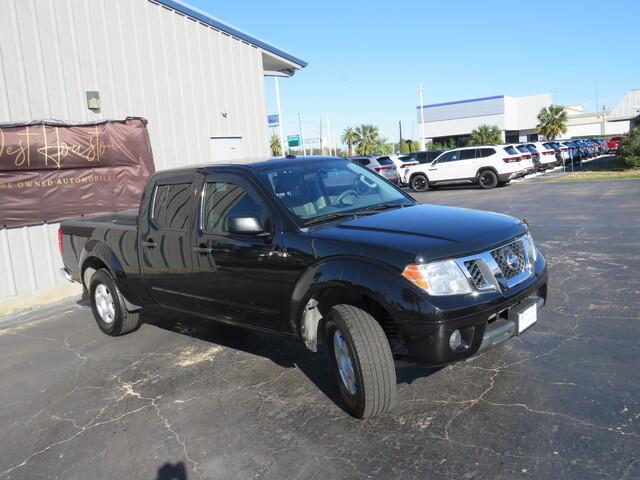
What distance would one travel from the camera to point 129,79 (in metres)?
9.52

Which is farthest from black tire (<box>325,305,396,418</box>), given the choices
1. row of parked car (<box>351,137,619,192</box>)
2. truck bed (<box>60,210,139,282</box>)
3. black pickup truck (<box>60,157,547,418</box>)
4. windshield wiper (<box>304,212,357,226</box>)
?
row of parked car (<box>351,137,619,192</box>)

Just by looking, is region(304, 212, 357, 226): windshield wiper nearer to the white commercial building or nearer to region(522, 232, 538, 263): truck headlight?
region(522, 232, 538, 263): truck headlight

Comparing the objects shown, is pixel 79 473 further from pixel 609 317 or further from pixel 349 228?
pixel 609 317

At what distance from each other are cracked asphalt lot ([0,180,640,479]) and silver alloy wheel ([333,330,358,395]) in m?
0.24

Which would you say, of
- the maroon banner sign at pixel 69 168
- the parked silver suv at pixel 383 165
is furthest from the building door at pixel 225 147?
the parked silver suv at pixel 383 165

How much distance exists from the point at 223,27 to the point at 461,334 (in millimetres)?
9691

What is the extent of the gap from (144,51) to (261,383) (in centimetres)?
748

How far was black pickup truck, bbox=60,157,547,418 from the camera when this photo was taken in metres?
3.29

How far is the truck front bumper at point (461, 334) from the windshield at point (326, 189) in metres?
1.26

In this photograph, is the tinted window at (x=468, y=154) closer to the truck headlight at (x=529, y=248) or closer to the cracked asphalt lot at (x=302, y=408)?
the cracked asphalt lot at (x=302, y=408)

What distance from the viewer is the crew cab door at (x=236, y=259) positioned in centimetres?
405

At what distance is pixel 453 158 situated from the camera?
22.2 m

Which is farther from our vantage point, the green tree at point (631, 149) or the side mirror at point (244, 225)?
the green tree at point (631, 149)

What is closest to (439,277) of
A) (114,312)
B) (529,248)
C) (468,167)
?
(529,248)
